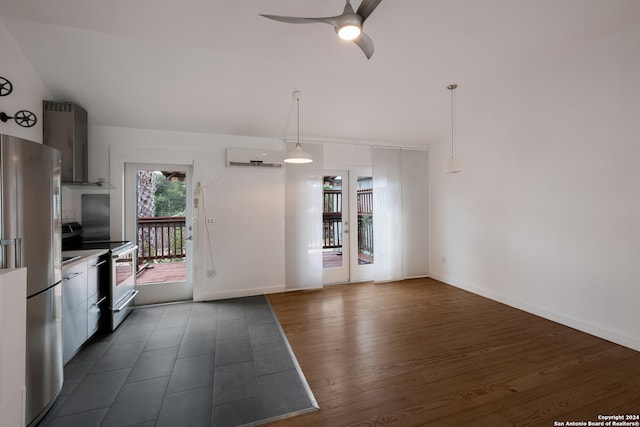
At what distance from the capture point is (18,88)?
252cm

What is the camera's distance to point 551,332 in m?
2.98

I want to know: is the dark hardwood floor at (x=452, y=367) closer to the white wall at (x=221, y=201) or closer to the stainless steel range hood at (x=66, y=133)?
the white wall at (x=221, y=201)

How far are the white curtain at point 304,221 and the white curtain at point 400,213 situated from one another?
3.62 feet

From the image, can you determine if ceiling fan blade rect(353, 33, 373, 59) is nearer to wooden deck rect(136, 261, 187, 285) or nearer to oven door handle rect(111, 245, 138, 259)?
oven door handle rect(111, 245, 138, 259)

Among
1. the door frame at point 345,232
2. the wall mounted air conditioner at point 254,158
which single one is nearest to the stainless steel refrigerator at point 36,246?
Answer: the wall mounted air conditioner at point 254,158

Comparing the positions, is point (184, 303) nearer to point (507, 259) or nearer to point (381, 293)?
point (381, 293)

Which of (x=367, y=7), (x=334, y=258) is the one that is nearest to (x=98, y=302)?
(x=334, y=258)

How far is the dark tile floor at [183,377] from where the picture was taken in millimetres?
1819

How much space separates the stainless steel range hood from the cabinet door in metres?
1.30

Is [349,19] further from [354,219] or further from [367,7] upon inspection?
[354,219]

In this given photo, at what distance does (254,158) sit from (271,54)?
66.2 inches

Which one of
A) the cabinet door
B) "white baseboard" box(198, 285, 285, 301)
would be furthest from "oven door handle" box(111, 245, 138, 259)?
"white baseboard" box(198, 285, 285, 301)

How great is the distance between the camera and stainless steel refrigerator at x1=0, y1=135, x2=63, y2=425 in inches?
62.6

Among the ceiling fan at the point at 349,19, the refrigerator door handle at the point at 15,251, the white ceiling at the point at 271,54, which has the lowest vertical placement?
the refrigerator door handle at the point at 15,251
